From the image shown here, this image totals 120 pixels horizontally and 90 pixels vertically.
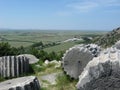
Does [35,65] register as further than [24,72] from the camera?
Yes

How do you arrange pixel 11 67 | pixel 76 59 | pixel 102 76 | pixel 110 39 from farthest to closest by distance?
pixel 110 39
pixel 11 67
pixel 76 59
pixel 102 76

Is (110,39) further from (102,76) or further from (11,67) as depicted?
(102,76)

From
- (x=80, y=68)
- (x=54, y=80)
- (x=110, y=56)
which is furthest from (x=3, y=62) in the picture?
(x=110, y=56)

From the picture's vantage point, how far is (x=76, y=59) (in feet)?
50.9

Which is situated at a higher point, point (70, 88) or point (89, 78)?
point (89, 78)

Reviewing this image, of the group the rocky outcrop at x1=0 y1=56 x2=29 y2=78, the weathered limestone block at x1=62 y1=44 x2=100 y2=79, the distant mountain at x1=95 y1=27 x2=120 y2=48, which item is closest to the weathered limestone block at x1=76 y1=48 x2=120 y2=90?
the weathered limestone block at x1=62 y1=44 x2=100 y2=79

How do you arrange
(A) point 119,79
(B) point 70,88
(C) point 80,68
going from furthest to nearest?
(C) point 80,68 → (B) point 70,88 → (A) point 119,79

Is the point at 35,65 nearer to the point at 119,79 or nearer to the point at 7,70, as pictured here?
the point at 7,70

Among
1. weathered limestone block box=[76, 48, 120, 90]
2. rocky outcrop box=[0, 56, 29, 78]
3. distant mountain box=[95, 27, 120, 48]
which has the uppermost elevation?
weathered limestone block box=[76, 48, 120, 90]

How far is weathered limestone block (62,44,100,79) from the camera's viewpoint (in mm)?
15344

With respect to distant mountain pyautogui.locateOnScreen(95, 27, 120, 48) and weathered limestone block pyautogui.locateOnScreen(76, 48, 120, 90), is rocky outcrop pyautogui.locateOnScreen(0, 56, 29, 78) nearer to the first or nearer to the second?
weathered limestone block pyautogui.locateOnScreen(76, 48, 120, 90)

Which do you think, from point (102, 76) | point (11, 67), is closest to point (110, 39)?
point (11, 67)

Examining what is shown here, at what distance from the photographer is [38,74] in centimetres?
1775

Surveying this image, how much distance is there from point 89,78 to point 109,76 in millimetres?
473
